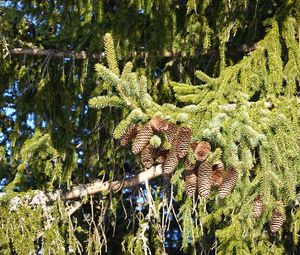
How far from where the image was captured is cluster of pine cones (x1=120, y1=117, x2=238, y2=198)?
9.75ft

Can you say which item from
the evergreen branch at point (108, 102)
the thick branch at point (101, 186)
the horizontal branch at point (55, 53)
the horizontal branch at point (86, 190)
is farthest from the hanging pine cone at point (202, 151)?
the horizontal branch at point (55, 53)

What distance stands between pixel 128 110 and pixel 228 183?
3.22 feet

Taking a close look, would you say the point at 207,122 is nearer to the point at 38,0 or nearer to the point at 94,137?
the point at 94,137

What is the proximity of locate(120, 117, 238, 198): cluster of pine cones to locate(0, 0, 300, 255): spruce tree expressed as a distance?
57cm

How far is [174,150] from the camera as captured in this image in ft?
9.87

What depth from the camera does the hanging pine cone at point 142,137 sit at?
2955 millimetres

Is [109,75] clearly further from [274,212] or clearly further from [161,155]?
[274,212]

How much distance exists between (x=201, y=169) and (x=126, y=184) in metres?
2.24

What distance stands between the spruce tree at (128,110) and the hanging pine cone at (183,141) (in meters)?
0.61

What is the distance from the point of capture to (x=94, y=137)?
210 inches

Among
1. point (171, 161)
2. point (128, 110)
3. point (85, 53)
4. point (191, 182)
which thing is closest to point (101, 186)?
point (85, 53)

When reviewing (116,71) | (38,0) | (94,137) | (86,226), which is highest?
(38,0)

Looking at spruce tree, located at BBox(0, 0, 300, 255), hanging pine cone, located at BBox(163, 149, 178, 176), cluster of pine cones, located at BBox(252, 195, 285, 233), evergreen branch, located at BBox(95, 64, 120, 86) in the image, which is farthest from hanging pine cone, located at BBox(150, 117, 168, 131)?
cluster of pine cones, located at BBox(252, 195, 285, 233)

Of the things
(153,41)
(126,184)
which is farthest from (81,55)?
(126,184)
